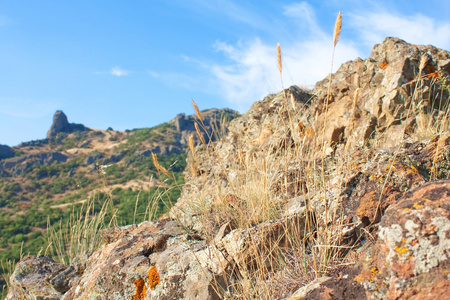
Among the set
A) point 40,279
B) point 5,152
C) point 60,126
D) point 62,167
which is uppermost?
point 60,126

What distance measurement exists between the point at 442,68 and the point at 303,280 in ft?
15.2

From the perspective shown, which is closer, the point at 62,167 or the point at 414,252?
the point at 414,252

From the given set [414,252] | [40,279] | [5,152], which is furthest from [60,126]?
[414,252]

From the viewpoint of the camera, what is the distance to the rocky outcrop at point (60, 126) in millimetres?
83906

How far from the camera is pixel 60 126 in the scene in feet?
279

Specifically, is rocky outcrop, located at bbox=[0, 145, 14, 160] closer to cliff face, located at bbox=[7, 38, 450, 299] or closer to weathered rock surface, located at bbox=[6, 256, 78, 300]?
weathered rock surface, located at bbox=[6, 256, 78, 300]

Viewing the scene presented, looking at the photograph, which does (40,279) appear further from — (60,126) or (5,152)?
(60,126)

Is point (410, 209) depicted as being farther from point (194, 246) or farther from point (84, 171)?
point (84, 171)

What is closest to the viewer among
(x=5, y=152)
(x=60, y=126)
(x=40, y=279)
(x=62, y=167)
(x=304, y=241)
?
(x=304, y=241)

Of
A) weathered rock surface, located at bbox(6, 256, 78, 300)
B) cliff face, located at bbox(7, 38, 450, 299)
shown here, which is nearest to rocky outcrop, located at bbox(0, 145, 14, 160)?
weathered rock surface, located at bbox(6, 256, 78, 300)

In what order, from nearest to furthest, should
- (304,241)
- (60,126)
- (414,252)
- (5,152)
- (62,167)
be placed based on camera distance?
1. (414,252)
2. (304,241)
3. (62,167)
4. (5,152)
5. (60,126)

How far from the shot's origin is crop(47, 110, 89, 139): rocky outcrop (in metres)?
83.9

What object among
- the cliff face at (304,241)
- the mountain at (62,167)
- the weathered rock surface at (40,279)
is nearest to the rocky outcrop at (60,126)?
the mountain at (62,167)

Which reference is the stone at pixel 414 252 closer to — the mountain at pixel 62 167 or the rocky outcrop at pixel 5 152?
the mountain at pixel 62 167
